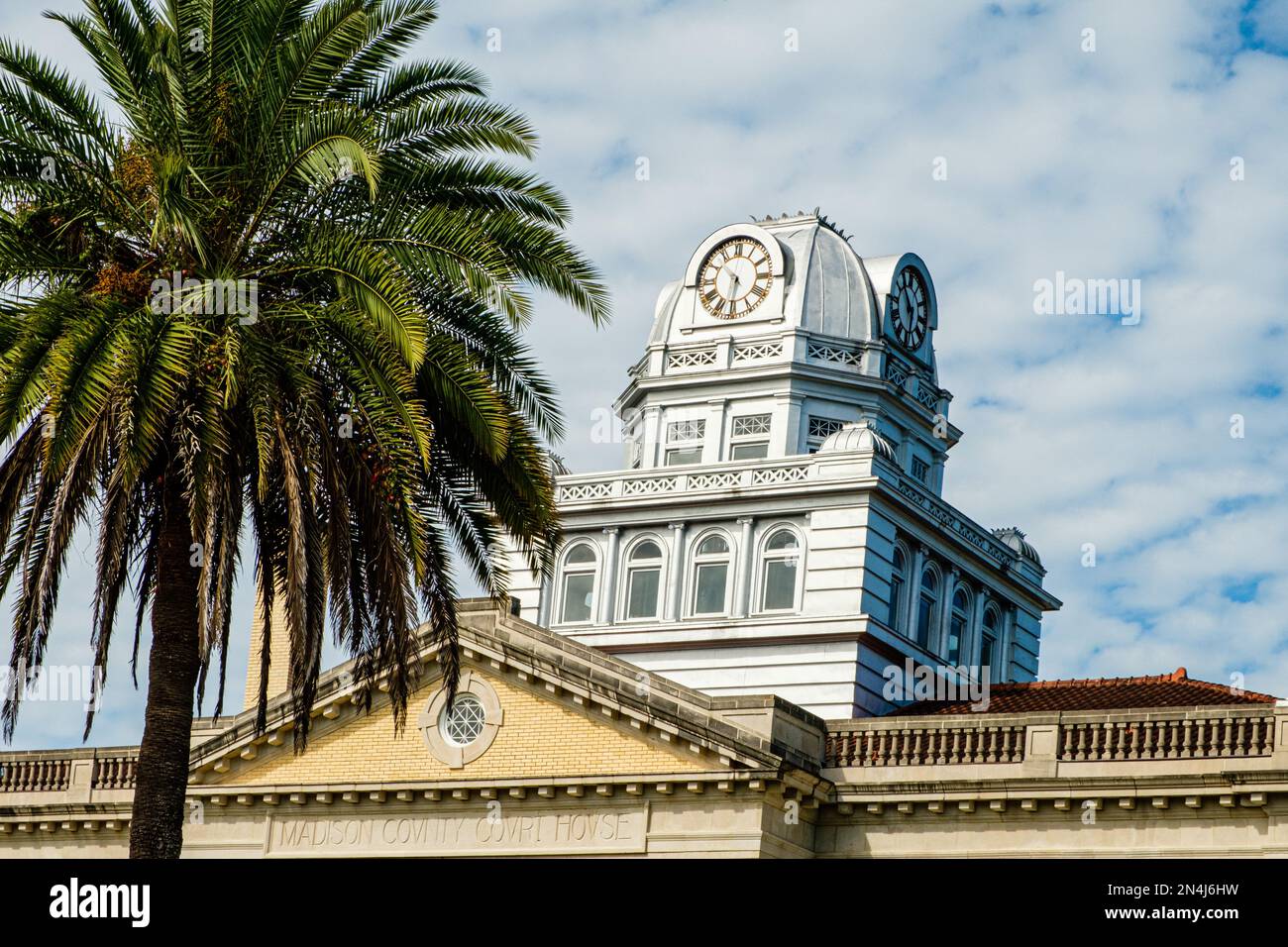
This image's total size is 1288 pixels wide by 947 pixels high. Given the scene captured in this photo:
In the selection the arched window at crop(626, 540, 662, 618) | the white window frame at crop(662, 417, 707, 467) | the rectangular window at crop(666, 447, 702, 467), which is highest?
the white window frame at crop(662, 417, 707, 467)

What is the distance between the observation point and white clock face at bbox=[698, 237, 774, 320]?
55875 mm

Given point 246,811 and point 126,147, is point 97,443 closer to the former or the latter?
point 126,147

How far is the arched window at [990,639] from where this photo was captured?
53.8m

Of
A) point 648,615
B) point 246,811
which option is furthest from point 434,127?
point 648,615

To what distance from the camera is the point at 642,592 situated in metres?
52.6

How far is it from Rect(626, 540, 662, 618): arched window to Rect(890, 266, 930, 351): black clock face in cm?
939

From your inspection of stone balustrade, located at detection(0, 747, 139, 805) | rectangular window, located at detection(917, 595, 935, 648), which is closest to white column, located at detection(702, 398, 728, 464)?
rectangular window, located at detection(917, 595, 935, 648)

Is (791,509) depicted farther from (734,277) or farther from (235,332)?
(235,332)

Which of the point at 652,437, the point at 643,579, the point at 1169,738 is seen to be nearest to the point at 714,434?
the point at 652,437

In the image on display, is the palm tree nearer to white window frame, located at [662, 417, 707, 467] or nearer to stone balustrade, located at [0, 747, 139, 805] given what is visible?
stone balustrade, located at [0, 747, 139, 805]

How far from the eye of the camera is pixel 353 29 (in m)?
24.6

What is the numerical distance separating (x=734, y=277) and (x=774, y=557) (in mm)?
8758
